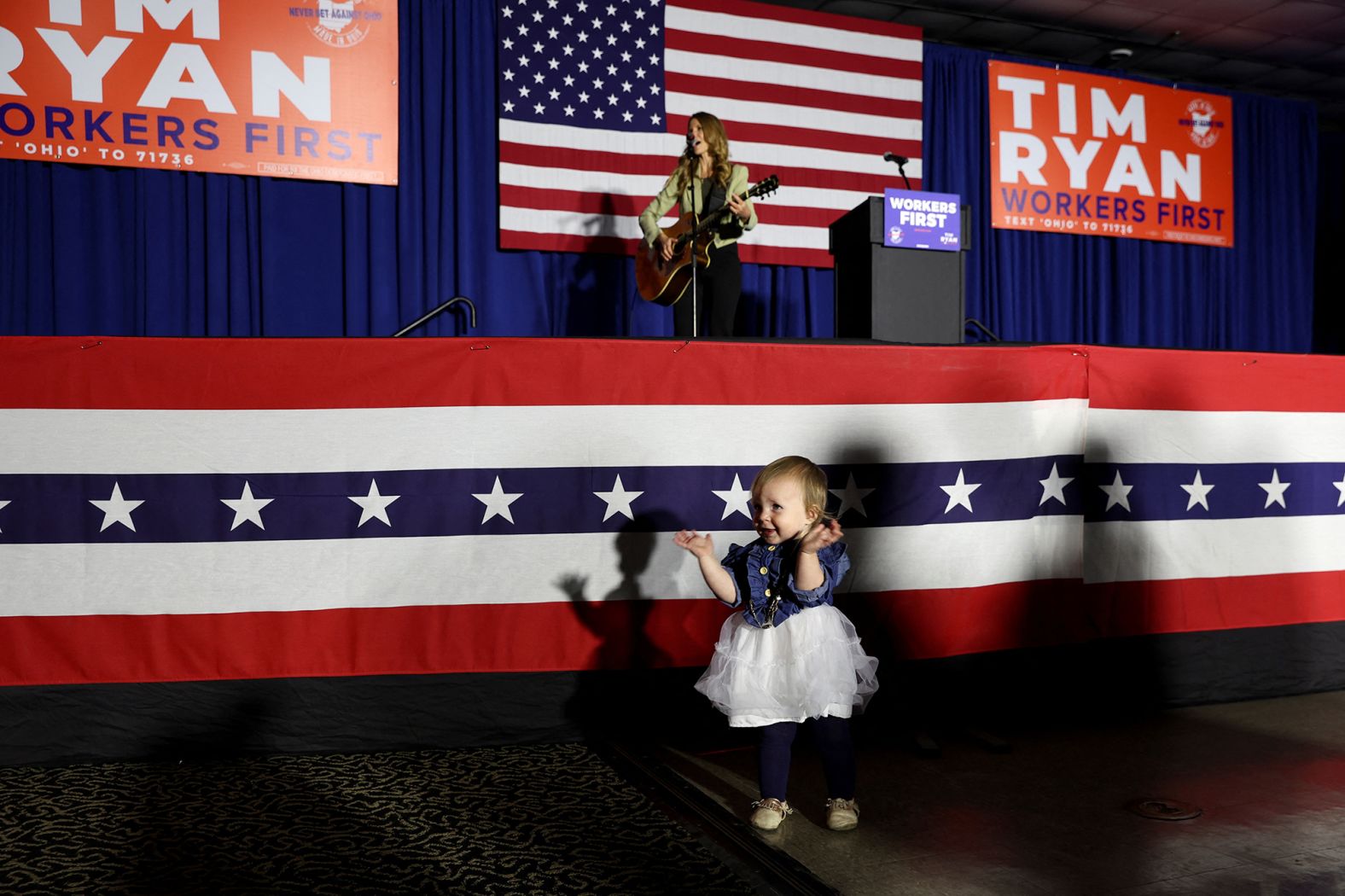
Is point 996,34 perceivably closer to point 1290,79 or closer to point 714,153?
point 1290,79

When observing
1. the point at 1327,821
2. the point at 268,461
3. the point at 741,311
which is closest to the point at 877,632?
the point at 1327,821

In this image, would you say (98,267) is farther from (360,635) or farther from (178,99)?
(360,635)

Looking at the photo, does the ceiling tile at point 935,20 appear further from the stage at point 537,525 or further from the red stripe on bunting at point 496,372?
the red stripe on bunting at point 496,372

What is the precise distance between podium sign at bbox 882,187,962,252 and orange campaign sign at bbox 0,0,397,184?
3425mm

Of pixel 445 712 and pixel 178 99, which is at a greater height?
pixel 178 99

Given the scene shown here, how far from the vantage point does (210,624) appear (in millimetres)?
2143

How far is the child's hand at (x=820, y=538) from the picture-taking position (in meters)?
1.77

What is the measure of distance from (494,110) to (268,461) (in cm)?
427

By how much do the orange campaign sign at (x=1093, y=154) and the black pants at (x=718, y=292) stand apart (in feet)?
11.6

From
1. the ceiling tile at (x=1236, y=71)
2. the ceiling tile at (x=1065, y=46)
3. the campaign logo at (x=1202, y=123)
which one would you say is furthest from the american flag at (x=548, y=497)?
the ceiling tile at (x=1236, y=71)

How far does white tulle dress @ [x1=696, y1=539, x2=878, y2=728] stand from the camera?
1.81 metres

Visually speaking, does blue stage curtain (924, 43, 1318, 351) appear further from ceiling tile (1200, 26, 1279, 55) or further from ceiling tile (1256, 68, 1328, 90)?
ceiling tile (1200, 26, 1279, 55)

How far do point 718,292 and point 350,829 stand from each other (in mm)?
2900

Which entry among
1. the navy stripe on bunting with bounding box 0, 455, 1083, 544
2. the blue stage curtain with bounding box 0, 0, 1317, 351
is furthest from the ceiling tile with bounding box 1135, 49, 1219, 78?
the navy stripe on bunting with bounding box 0, 455, 1083, 544
